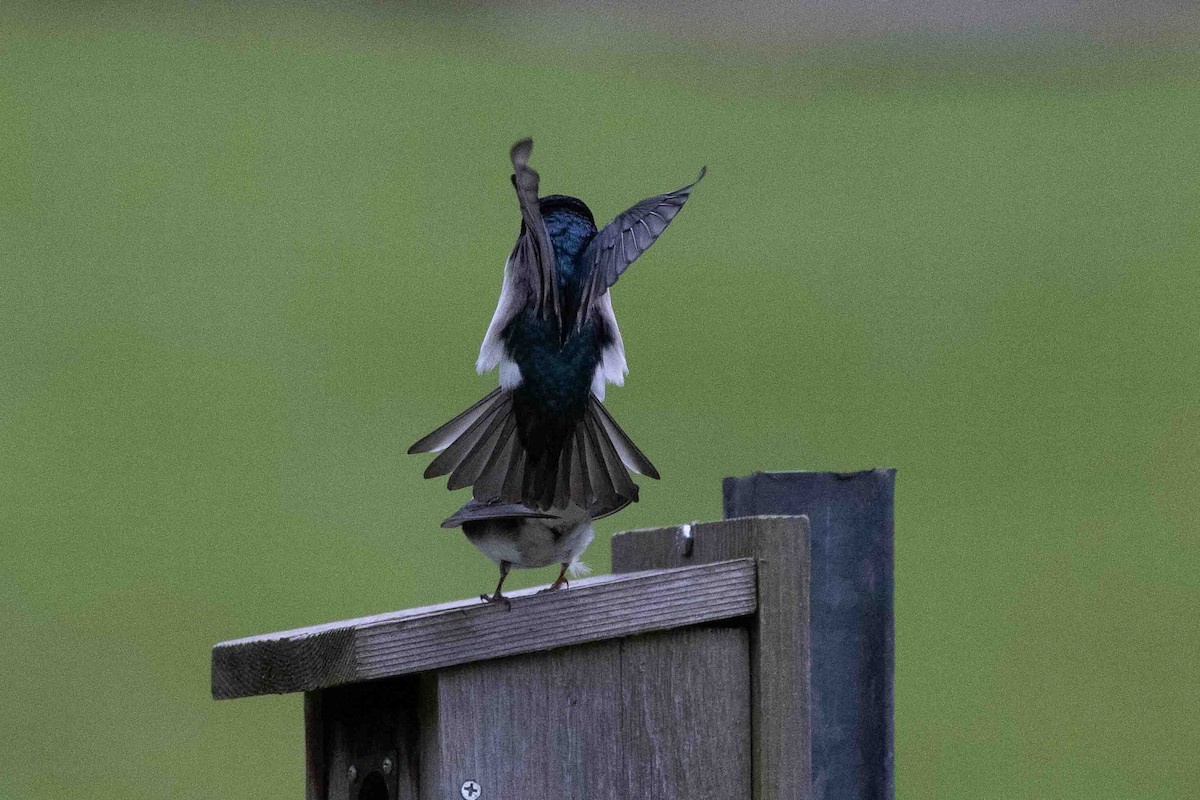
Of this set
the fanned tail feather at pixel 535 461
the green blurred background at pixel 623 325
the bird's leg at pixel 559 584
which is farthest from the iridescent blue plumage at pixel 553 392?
the green blurred background at pixel 623 325

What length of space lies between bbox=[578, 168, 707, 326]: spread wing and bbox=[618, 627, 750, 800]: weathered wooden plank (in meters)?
0.56

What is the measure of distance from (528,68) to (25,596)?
4.85 meters

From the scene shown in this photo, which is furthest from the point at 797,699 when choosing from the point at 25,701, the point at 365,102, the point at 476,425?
the point at 365,102

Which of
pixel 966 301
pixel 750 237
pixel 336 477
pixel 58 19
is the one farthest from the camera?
pixel 58 19

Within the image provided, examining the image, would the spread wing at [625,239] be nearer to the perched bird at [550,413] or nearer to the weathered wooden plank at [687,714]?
the perched bird at [550,413]

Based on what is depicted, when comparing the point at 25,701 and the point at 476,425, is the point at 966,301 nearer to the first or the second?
the point at 25,701

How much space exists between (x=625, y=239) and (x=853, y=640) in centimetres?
74

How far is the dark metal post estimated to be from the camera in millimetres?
2646

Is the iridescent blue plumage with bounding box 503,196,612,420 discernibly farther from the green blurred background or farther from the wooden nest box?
the green blurred background

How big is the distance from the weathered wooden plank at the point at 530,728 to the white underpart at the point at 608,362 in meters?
0.48

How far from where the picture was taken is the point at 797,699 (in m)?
2.59

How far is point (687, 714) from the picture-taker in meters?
2.58

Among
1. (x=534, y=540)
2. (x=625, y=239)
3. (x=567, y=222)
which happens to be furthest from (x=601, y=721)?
(x=567, y=222)

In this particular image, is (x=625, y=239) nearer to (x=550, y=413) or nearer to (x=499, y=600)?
(x=550, y=413)
